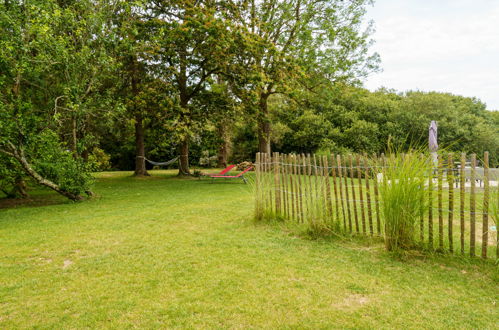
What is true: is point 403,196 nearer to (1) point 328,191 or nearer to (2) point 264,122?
(1) point 328,191

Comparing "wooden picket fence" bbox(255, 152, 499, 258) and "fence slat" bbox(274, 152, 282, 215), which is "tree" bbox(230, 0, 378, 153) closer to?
"fence slat" bbox(274, 152, 282, 215)

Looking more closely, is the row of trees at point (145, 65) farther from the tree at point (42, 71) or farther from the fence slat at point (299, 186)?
the fence slat at point (299, 186)

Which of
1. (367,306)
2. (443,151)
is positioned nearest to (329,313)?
(367,306)

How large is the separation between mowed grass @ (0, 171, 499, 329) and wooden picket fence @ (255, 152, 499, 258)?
29 centimetres

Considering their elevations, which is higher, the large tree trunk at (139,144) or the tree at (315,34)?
the tree at (315,34)

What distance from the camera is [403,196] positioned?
369 cm

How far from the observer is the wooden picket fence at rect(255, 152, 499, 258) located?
3486 millimetres

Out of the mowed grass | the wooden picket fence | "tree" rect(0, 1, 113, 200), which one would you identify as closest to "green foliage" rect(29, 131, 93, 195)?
"tree" rect(0, 1, 113, 200)

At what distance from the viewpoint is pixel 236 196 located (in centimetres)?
898

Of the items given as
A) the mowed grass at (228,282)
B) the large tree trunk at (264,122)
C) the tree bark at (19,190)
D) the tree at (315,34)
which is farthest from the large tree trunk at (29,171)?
the large tree trunk at (264,122)

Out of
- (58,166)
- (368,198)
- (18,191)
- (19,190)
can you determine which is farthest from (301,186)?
(18,191)

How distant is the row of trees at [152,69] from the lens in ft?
24.9

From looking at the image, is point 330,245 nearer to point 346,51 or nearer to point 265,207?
point 265,207

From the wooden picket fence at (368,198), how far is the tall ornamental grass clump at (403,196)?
0.37 ft
